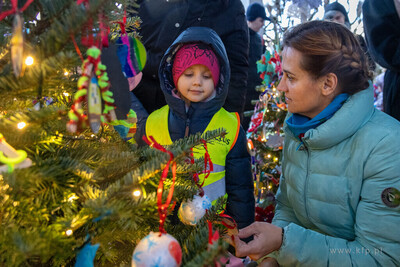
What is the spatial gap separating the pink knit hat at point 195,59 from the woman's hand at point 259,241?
34.5 inches

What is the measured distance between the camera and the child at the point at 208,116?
5.65 feet

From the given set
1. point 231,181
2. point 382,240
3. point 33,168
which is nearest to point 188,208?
point 33,168

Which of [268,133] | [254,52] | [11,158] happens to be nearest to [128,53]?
[11,158]

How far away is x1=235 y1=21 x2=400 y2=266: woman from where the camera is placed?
46.3 inches

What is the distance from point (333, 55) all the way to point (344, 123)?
0.28 metres

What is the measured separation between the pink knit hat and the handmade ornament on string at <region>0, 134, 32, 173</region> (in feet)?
3.93

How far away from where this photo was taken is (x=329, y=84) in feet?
4.47

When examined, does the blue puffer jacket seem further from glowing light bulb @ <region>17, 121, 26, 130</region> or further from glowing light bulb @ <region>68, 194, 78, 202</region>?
glowing light bulb @ <region>17, 121, 26, 130</region>

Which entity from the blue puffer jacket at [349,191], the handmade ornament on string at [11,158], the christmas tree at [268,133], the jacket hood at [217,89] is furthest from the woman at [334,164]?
the christmas tree at [268,133]

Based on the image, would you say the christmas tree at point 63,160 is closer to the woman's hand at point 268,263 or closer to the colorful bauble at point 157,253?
the colorful bauble at point 157,253

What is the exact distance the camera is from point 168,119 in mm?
1850

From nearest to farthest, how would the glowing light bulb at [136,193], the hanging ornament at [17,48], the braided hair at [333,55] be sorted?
1. the hanging ornament at [17,48]
2. the glowing light bulb at [136,193]
3. the braided hair at [333,55]

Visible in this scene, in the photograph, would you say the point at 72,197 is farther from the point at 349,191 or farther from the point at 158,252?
the point at 349,191

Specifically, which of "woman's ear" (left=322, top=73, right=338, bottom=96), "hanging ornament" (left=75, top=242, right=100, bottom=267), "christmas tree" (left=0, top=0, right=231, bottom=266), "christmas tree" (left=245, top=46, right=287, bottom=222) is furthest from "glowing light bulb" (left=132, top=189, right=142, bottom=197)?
"christmas tree" (left=245, top=46, right=287, bottom=222)
